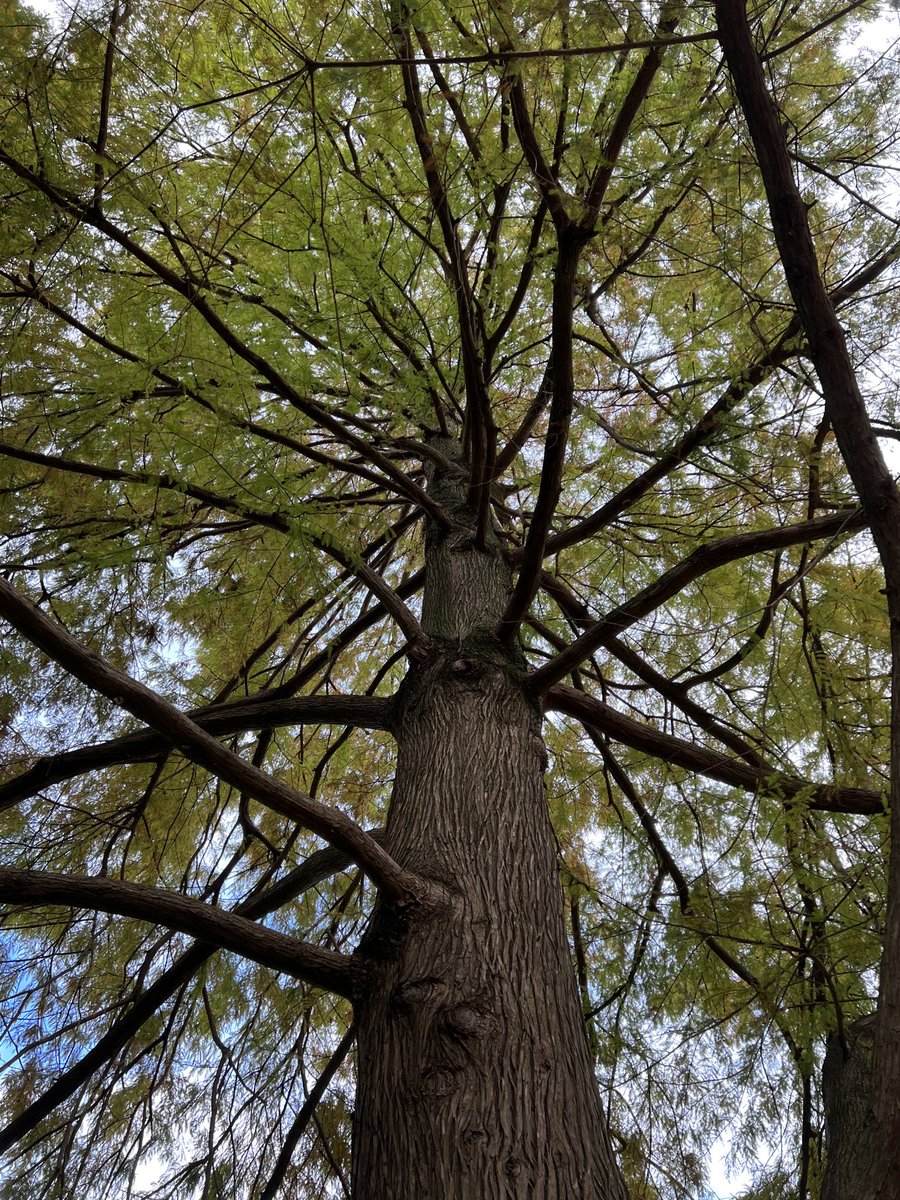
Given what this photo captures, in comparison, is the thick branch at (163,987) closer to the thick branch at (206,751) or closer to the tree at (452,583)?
the tree at (452,583)

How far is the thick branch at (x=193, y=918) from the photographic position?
1.75 meters

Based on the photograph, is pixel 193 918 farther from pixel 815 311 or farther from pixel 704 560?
pixel 815 311

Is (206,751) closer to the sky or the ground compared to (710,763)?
closer to the ground

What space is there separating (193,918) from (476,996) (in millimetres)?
632

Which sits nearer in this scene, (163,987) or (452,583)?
(163,987)

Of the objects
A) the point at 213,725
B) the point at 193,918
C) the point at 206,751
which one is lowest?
the point at 193,918

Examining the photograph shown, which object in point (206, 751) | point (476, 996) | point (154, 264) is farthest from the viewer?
point (154, 264)

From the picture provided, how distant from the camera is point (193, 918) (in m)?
1.79

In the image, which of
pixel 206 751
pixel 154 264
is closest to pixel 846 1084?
pixel 206 751

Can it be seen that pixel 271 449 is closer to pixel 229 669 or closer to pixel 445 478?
pixel 445 478

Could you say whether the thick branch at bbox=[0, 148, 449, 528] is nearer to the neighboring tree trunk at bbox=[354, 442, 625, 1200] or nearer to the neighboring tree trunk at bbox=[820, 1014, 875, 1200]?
the neighboring tree trunk at bbox=[354, 442, 625, 1200]

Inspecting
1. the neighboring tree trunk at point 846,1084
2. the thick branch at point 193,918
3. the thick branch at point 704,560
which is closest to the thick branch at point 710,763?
the thick branch at point 704,560

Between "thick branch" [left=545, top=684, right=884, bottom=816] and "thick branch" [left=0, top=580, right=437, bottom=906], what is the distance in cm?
95

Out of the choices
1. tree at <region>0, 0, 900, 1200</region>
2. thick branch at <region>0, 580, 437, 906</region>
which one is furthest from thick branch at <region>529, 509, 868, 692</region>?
thick branch at <region>0, 580, 437, 906</region>
